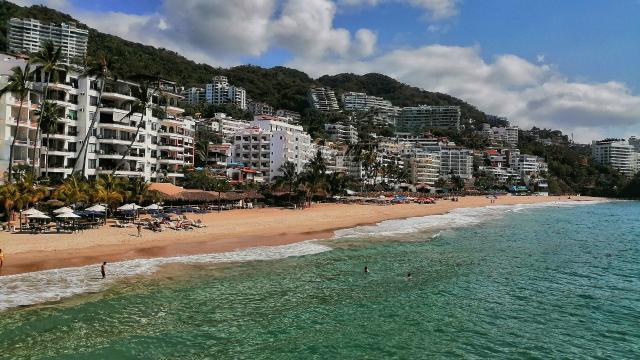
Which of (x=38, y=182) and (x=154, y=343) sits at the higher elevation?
(x=38, y=182)

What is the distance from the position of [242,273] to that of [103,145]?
44.9 metres

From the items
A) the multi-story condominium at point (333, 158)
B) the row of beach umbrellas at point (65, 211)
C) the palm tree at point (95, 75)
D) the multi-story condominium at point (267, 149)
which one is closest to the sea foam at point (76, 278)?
the row of beach umbrellas at point (65, 211)

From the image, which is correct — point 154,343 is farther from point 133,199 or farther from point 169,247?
point 133,199

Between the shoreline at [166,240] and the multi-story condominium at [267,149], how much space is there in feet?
147

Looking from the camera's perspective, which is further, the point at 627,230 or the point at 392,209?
the point at 392,209

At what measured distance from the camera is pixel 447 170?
645 ft

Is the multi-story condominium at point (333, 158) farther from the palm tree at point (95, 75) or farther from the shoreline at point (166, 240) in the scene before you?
the palm tree at point (95, 75)

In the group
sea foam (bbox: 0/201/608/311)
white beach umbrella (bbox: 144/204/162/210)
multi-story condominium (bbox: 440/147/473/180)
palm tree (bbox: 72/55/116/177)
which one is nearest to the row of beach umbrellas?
→ white beach umbrella (bbox: 144/204/162/210)

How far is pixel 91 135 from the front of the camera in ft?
214

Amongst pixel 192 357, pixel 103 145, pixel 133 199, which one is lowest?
pixel 192 357

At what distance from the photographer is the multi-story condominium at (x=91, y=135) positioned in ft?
186

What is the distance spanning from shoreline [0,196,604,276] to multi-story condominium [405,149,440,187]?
11416cm

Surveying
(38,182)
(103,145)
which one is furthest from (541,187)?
(38,182)

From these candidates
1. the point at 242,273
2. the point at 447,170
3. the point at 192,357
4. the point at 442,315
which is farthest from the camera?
the point at 447,170
